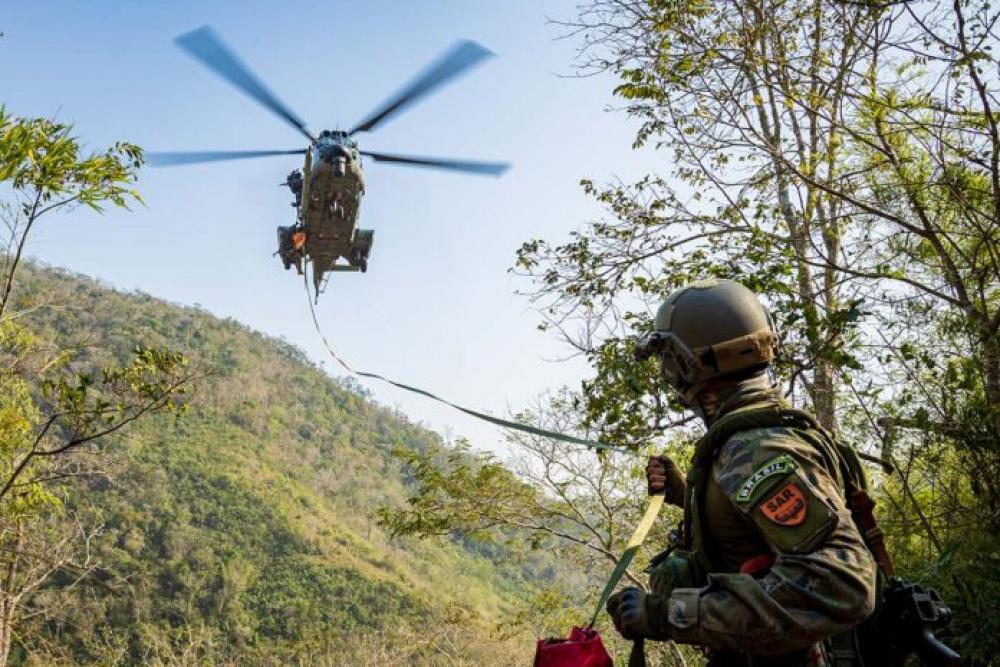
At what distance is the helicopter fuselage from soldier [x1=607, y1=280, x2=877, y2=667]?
26.2 ft

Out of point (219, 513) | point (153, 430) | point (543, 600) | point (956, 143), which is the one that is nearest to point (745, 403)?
point (956, 143)

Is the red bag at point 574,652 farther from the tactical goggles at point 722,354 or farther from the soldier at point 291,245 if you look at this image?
the soldier at point 291,245

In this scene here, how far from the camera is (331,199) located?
10008mm

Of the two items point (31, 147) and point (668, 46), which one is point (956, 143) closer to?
point (668, 46)

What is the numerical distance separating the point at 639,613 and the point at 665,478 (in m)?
0.63

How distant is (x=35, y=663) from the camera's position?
3219 cm

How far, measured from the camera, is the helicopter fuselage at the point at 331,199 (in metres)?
9.80

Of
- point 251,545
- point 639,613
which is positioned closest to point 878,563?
point 639,613

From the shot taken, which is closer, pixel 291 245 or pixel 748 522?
pixel 748 522

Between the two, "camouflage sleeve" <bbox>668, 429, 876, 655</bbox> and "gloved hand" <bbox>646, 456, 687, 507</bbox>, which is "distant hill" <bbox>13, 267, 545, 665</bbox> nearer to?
"gloved hand" <bbox>646, 456, 687, 507</bbox>

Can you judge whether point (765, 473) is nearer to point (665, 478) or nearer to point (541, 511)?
point (665, 478)

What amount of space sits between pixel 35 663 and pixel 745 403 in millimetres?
37246

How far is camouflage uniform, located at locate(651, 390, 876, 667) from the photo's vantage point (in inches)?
70.4

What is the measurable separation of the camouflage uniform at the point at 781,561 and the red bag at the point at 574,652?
0.21 m
